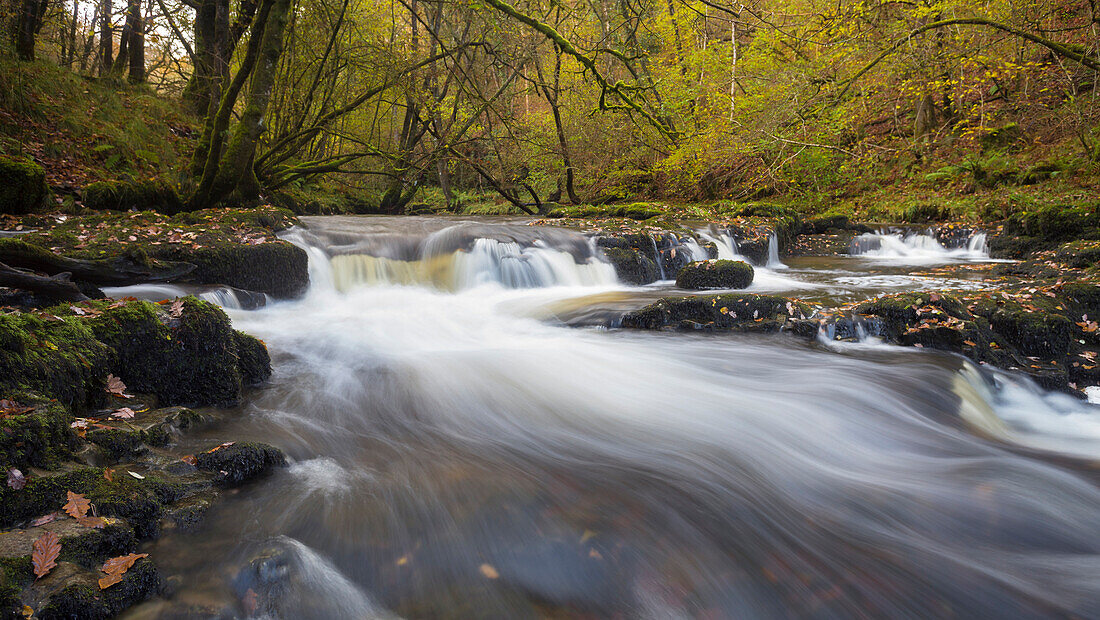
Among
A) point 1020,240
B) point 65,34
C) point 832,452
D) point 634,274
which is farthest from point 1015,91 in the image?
point 65,34

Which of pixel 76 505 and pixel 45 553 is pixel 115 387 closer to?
pixel 76 505

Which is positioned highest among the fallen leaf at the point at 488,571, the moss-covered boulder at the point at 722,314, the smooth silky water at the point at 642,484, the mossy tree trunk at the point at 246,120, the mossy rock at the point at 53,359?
the mossy tree trunk at the point at 246,120

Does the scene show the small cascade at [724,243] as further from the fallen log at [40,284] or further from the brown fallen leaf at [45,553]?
the brown fallen leaf at [45,553]

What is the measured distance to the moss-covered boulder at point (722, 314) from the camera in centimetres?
634

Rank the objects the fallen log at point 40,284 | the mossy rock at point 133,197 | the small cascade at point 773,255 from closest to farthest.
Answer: the fallen log at point 40,284
the mossy rock at point 133,197
the small cascade at point 773,255

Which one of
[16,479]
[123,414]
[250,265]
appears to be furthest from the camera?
[250,265]

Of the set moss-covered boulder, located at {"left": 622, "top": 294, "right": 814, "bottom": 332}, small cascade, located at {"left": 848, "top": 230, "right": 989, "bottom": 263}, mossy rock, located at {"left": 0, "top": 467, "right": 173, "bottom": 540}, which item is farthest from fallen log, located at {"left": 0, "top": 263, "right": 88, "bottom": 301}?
small cascade, located at {"left": 848, "top": 230, "right": 989, "bottom": 263}

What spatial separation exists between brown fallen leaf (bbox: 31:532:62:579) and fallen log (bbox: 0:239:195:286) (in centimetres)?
318

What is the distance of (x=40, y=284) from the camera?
3961 mm

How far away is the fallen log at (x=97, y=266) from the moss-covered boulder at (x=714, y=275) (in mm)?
6496

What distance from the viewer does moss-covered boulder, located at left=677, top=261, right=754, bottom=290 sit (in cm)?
869

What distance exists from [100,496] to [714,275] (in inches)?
311

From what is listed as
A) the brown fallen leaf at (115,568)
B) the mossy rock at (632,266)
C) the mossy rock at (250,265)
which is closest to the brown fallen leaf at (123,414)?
the brown fallen leaf at (115,568)

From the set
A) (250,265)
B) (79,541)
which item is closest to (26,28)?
(250,265)
